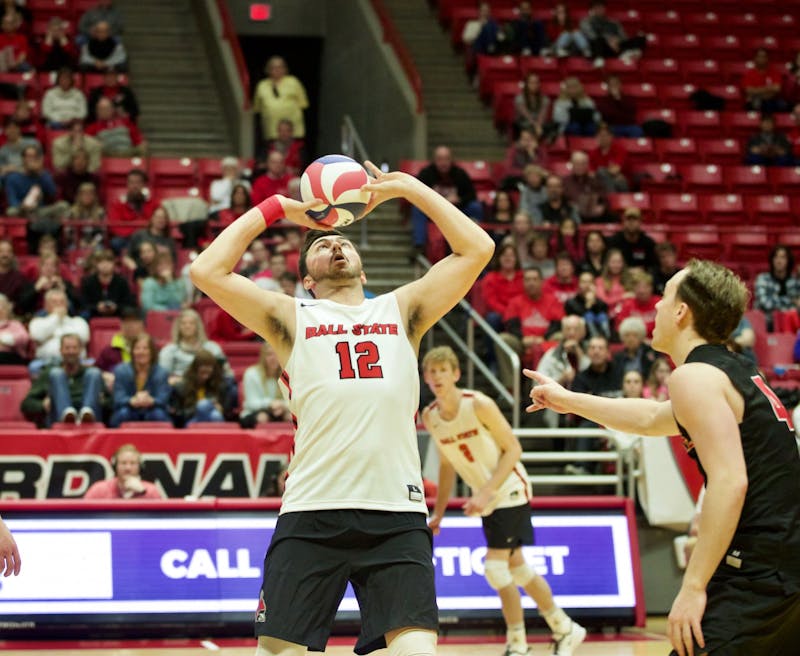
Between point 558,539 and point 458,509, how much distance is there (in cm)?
81

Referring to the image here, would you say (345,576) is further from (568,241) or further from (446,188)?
(446,188)

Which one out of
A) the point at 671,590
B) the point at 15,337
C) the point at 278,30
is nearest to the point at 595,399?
the point at 671,590

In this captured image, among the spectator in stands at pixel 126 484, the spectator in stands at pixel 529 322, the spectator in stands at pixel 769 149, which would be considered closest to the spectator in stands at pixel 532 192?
the spectator in stands at pixel 529 322

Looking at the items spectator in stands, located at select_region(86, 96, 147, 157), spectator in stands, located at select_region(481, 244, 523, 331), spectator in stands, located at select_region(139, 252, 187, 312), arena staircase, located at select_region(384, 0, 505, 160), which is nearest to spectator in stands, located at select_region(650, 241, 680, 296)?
spectator in stands, located at select_region(481, 244, 523, 331)

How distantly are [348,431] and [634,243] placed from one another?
34.9 feet

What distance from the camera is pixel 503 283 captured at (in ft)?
45.1

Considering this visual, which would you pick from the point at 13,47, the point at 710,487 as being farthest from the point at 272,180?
the point at 710,487

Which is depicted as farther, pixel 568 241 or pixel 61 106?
pixel 61 106

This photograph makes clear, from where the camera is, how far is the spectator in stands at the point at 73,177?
49.1 ft

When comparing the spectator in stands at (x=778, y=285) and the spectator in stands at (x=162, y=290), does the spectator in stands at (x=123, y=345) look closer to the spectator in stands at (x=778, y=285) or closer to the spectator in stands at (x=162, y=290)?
the spectator in stands at (x=162, y=290)

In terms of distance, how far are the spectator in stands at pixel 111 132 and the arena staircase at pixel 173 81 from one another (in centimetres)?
177

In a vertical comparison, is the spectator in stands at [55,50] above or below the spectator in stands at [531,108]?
above

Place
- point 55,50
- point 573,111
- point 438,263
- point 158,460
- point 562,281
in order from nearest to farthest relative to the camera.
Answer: point 438,263 < point 158,460 < point 562,281 < point 55,50 < point 573,111

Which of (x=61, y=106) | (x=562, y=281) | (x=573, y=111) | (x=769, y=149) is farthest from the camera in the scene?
(x=769, y=149)
